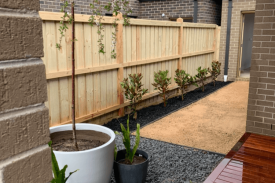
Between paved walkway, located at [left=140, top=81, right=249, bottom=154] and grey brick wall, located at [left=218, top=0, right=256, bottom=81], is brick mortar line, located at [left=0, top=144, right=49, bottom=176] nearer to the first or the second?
paved walkway, located at [left=140, top=81, right=249, bottom=154]

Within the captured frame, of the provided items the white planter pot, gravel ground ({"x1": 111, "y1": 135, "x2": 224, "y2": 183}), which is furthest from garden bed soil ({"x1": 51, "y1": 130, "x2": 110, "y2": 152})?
gravel ground ({"x1": 111, "y1": 135, "x2": 224, "y2": 183})

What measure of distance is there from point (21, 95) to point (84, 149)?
2139 millimetres

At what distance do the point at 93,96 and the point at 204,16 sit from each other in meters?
6.88

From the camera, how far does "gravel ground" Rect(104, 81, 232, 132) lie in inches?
211

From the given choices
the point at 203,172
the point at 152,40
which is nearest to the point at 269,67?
the point at 203,172

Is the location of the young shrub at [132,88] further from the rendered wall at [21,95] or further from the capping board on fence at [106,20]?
the rendered wall at [21,95]

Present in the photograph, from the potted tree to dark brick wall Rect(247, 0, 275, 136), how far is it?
7.01 ft

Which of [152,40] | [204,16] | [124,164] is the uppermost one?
[204,16]

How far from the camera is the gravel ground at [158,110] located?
5.36 meters

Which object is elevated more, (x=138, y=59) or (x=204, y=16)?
(x=204, y=16)

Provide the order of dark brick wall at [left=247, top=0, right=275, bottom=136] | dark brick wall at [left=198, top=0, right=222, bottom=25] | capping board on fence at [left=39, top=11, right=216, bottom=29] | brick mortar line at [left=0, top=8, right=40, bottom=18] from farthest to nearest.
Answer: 1. dark brick wall at [left=198, top=0, right=222, bottom=25]
2. capping board on fence at [left=39, top=11, right=216, bottom=29]
3. dark brick wall at [left=247, top=0, right=275, bottom=136]
4. brick mortar line at [left=0, top=8, right=40, bottom=18]

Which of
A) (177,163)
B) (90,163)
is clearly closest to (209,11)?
(177,163)

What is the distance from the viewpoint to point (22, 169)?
59cm

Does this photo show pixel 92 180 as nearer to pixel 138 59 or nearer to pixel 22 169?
pixel 22 169
